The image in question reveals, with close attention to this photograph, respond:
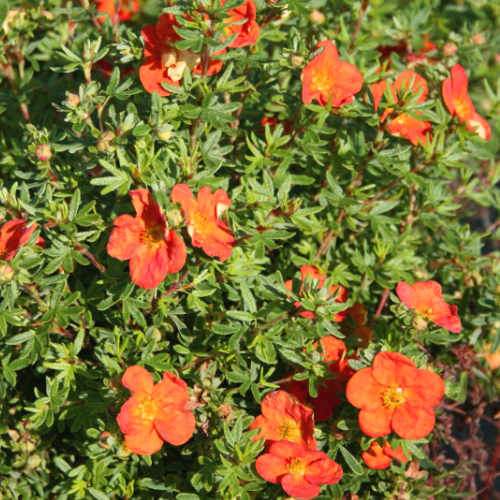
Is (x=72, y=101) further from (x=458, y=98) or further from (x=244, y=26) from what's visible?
(x=458, y=98)

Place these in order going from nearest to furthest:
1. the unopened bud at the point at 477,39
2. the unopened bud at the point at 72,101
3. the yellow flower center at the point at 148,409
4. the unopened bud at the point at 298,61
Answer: the yellow flower center at the point at 148,409, the unopened bud at the point at 72,101, the unopened bud at the point at 298,61, the unopened bud at the point at 477,39

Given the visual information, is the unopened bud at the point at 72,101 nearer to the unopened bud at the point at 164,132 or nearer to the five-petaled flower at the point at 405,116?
the unopened bud at the point at 164,132

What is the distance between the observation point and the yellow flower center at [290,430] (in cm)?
235

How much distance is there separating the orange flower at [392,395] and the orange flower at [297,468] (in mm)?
158

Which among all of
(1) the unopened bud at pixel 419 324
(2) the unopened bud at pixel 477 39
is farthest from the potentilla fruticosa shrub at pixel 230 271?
(2) the unopened bud at pixel 477 39

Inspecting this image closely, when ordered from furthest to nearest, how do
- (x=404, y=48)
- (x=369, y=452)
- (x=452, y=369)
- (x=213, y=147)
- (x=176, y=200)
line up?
(x=404, y=48), (x=452, y=369), (x=213, y=147), (x=369, y=452), (x=176, y=200)

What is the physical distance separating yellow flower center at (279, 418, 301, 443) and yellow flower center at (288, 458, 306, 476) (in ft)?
0.51

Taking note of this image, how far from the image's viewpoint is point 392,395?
2.19m

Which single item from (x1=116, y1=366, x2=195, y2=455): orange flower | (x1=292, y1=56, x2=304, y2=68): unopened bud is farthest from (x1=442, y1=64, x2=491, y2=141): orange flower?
(x1=116, y1=366, x2=195, y2=455): orange flower

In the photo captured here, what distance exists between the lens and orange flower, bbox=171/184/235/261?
2.10 m

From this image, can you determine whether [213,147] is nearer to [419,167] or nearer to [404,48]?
[419,167]

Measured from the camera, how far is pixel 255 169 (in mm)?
2713

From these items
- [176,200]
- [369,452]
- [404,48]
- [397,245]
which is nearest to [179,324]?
[176,200]

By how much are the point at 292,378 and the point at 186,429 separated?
1.50 feet
